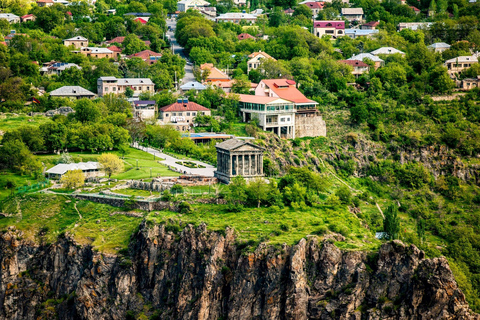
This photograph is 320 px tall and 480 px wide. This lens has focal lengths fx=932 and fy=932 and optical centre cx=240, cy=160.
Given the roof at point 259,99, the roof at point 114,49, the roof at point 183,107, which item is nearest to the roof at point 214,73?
the roof at point 259,99

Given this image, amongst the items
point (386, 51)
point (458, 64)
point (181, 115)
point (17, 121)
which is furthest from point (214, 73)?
point (458, 64)

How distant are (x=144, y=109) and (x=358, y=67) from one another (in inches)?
1867

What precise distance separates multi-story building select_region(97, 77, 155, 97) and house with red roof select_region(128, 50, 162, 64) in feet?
46.7

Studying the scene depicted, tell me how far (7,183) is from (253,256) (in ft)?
126

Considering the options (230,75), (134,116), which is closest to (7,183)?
(134,116)

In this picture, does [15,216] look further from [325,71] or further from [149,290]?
[325,71]

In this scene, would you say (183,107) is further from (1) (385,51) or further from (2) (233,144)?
(1) (385,51)

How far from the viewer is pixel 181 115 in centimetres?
15288

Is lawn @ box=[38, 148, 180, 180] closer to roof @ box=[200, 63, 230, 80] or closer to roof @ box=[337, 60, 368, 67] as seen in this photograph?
roof @ box=[200, 63, 230, 80]

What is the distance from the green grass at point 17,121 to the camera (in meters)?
142

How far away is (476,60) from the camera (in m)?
185

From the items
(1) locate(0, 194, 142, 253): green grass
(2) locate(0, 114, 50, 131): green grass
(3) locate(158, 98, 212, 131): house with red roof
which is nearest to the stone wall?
(3) locate(158, 98, 212, 131): house with red roof

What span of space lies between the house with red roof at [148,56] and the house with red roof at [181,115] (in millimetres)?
33472

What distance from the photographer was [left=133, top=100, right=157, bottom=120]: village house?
15271cm
